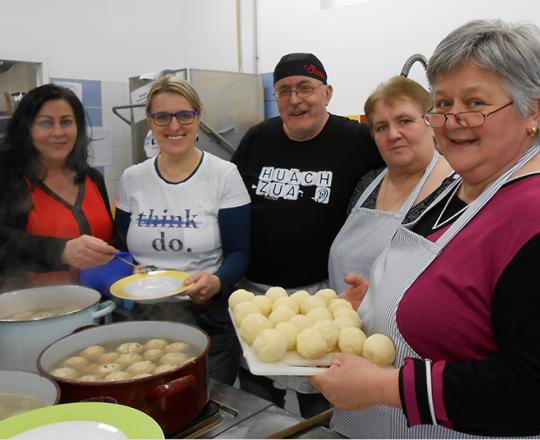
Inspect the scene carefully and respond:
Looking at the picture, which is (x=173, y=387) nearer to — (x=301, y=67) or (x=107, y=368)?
(x=107, y=368)

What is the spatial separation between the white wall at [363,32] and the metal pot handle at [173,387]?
7.34ft

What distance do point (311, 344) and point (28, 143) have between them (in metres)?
1.31

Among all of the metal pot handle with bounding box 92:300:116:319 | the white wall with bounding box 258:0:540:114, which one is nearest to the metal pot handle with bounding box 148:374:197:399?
the metal pot handle with bounding box 92:300:116:319

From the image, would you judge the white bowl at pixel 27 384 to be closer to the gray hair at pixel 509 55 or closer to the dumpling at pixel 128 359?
the dumpling at pixel 128 359

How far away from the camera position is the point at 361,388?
810 mm

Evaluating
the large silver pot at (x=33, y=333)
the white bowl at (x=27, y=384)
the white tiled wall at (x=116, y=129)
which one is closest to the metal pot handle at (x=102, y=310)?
the large silver pot at (x=33, y=333)

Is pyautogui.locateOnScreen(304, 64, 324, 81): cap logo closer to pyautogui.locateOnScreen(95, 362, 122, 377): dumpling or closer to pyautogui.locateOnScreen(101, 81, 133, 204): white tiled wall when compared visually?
pyautogui.locateOnScreen(95, 362, 122, 377): dumpling

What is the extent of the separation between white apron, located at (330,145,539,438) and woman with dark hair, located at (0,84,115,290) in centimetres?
80

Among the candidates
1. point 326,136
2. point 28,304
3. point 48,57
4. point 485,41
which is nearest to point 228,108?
point 48,57

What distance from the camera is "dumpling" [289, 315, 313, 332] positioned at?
38.9 inches

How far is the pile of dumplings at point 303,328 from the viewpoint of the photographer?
2.97ft

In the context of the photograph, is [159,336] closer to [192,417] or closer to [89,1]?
[192,417]

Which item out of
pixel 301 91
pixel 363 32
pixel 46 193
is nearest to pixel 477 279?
pixel 301 91

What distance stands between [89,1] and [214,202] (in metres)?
2.80
